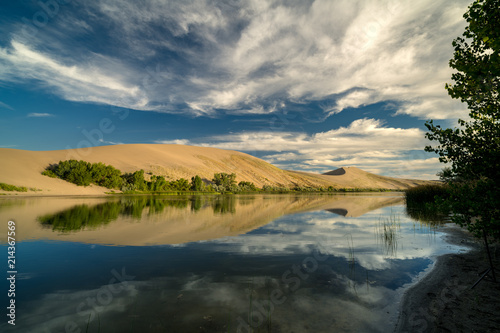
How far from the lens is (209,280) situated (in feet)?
19.5

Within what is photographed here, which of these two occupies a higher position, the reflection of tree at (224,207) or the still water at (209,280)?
the still water at (209,280)

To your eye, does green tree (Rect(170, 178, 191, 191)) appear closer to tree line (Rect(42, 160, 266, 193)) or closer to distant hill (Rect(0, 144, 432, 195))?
tree line (Rect(42, 160, 266, 193))

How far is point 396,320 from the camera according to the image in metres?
4.24

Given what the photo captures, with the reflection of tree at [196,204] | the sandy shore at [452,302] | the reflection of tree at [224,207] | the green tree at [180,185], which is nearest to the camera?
the sandy shore at [452,302]

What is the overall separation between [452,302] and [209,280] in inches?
211

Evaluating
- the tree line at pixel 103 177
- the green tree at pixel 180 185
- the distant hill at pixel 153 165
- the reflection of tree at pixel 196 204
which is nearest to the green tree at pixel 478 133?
the reflection of tree at pixel 196 204

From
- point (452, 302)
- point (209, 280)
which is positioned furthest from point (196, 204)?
point (452, 302)

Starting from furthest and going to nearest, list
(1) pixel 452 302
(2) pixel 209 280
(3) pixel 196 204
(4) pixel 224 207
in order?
(3) pixel 196 204 < (4) pixel 224 207 < (2) pixel 209 280 < (1) pixel 452 302

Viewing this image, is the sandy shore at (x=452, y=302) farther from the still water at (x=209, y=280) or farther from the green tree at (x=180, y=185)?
the green tree at (x=180, y=185)

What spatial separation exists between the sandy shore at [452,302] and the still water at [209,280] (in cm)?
31

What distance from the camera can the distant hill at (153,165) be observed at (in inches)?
1961

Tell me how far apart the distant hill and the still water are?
1932 inches

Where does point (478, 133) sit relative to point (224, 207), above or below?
above

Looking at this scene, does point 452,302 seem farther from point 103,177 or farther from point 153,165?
point 153,165
